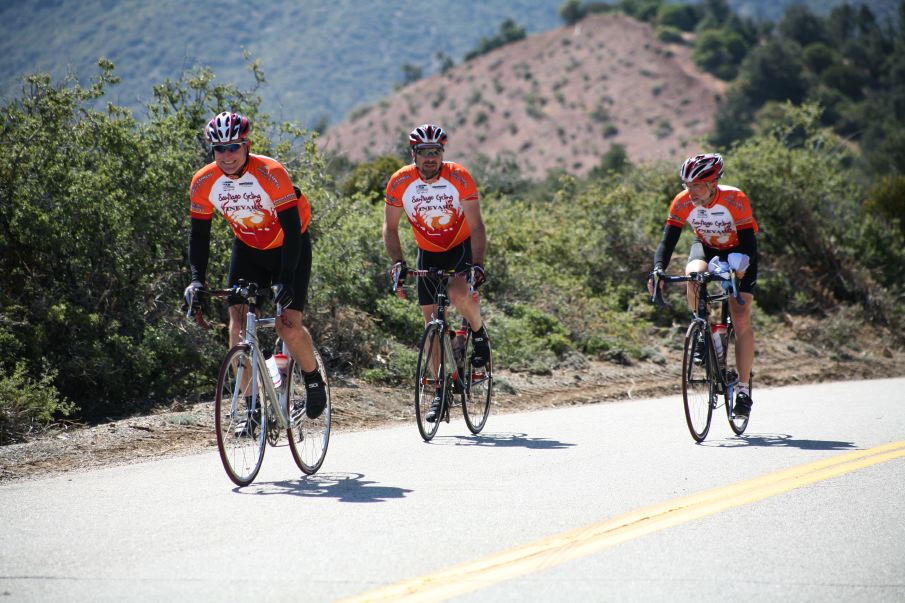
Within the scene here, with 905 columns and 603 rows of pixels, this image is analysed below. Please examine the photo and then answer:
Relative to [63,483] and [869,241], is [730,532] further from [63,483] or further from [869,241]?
[869,241]

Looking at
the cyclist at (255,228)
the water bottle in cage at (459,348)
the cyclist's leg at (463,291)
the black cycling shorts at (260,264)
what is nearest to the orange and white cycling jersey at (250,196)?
the cyclist at (255,228)

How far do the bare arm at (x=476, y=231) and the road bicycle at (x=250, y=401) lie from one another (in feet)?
7.17

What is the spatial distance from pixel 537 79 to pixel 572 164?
1231 inches

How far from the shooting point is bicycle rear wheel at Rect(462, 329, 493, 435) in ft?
29.2

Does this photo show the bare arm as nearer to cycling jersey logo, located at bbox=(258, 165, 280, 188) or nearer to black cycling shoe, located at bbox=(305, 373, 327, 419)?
black cycling shoe, located at bbox=(305, 373, 327, 419)

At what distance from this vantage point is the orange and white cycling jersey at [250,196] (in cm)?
683

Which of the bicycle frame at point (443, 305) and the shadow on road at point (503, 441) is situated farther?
the bicycle frame at point (443, 305)

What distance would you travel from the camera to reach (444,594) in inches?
169

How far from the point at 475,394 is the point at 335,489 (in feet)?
9.53

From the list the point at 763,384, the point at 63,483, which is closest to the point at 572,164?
the point at 763,384

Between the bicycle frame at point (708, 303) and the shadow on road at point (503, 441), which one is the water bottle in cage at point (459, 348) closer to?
the shadow on road at point (503, 441)

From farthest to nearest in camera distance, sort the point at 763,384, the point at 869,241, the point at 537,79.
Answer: the point at 537,79, the point at 869,241, the point at 763,384

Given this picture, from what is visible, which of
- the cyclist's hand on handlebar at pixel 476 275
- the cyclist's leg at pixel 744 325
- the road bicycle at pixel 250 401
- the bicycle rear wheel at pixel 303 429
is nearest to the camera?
the road bicycle at pixel 250 401

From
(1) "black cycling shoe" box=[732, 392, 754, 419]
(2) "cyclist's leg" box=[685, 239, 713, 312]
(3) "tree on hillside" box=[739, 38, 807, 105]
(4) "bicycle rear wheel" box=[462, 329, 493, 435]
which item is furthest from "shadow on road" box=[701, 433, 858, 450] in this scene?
(3) "tree on hillside" box=[739, 38, 807, 105]
